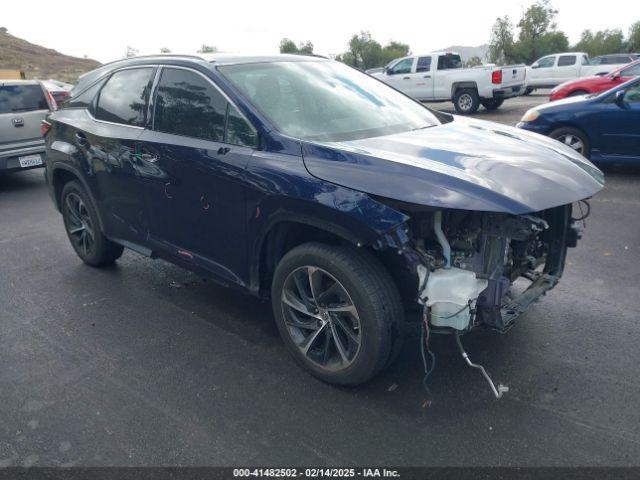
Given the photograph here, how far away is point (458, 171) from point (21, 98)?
29.0ft

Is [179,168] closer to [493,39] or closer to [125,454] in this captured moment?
[125,454]

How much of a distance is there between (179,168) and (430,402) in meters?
2.15

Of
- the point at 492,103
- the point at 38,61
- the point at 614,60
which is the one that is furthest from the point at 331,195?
the point at 38,61

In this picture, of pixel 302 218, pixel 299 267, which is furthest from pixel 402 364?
pixel 302 218

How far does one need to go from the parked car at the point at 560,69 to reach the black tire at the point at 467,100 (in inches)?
265

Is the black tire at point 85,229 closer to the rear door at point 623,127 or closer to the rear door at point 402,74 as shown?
the rear door at point 623,127

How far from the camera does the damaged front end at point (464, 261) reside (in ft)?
9.38

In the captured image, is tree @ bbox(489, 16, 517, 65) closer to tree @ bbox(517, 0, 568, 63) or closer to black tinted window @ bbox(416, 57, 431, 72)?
tree @ bbox(517, 0, 568, 63)

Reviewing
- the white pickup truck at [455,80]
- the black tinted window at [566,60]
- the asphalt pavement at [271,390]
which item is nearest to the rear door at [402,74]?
the white pickup truck at [455,80]

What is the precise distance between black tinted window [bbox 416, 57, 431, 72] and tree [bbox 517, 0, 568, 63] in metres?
27.9

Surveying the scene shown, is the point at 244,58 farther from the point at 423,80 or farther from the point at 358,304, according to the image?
the point at 423,80

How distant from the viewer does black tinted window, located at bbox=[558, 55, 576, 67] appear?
23.2 meters

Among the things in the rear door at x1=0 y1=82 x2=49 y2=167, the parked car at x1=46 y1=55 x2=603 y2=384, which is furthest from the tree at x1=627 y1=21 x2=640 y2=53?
the parked car at x1=46 y1=55 x2=603 y2=384

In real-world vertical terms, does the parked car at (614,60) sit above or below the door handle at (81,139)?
above
